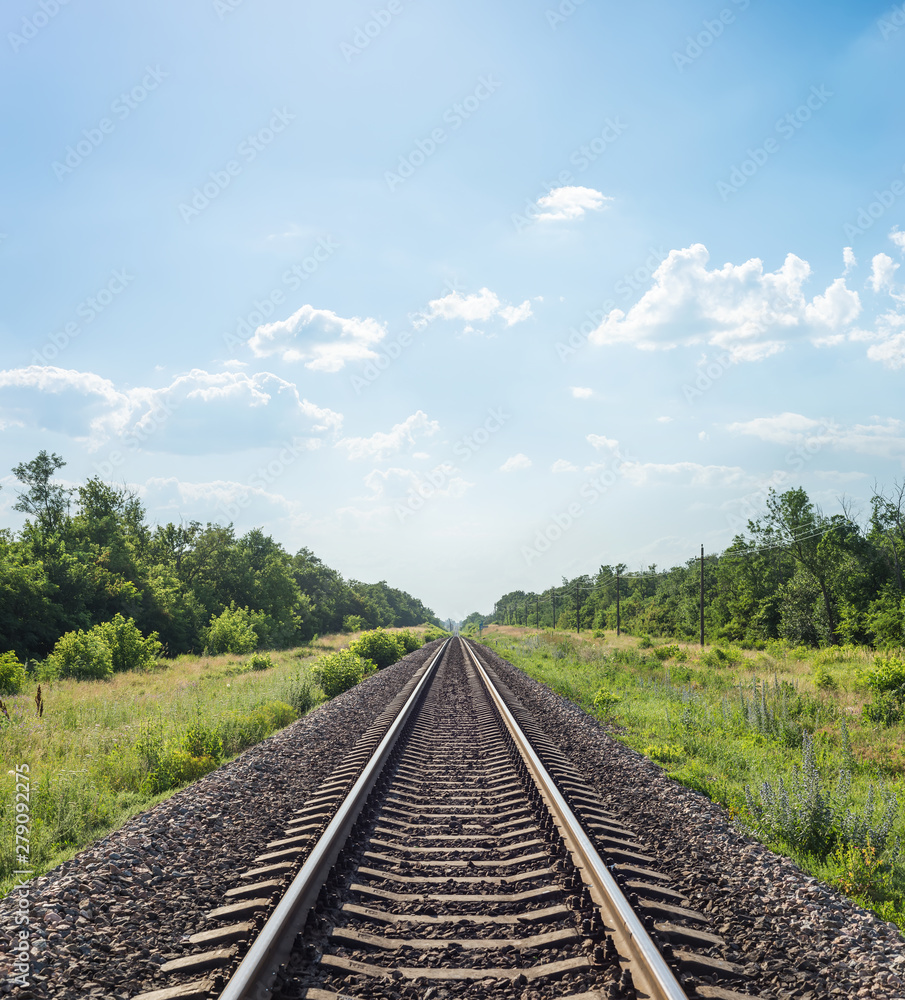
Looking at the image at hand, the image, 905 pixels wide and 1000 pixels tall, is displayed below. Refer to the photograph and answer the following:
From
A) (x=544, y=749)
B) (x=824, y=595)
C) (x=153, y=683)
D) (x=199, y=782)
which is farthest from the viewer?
(x=824, y=595)

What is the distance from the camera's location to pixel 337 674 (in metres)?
15.2

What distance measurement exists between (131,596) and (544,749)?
104 ft

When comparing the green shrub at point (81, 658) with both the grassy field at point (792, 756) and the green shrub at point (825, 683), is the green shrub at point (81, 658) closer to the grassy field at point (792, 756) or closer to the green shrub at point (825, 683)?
the grassy field at point (792, 756)

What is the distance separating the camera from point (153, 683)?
17.7m

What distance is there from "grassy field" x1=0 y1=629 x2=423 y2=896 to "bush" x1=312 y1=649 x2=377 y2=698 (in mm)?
638

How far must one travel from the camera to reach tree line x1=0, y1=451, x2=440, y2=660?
25359 millimetres

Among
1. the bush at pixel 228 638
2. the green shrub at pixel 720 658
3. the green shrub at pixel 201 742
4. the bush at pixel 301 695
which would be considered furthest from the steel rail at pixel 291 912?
the bush at pixel 228 638

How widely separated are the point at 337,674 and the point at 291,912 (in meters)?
12.2

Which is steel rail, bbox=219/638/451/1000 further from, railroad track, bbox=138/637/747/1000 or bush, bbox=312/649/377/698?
bush, bbox=312/649/377/698

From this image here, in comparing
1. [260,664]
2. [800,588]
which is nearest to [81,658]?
[260,664]

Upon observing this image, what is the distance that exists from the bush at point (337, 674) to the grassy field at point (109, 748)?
0.64 metres

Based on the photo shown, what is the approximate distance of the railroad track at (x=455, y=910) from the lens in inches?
114

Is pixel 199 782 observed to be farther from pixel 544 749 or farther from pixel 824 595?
pixel 824 595

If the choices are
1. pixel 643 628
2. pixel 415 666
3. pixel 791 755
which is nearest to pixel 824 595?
pixel 643 628
